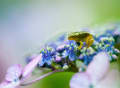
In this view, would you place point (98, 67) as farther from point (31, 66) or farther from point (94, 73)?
point (31, 66)

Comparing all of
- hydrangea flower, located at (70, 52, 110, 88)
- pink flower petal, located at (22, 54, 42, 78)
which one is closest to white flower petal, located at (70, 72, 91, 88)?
hydrangea flower, located at (70, 52, 110, 88)

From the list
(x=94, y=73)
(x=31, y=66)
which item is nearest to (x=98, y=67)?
(x=94, y=73)

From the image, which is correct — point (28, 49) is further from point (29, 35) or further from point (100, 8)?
point (100, 8)

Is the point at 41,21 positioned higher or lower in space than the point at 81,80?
higher

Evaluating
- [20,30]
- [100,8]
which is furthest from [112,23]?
[20,30]

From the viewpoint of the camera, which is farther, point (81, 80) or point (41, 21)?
point (41, 21)
